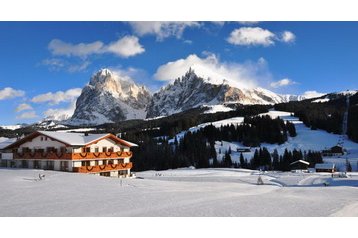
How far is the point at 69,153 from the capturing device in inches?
2048

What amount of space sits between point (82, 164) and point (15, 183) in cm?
1810

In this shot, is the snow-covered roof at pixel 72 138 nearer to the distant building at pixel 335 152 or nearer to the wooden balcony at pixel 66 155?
the wooden balcony at pixel 66 155

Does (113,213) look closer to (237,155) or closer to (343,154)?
(237,155)

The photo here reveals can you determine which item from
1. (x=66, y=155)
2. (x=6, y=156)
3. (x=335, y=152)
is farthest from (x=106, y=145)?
(x=335, y=152)

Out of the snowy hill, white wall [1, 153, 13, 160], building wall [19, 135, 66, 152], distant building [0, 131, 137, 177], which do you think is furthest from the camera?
the snowy hill

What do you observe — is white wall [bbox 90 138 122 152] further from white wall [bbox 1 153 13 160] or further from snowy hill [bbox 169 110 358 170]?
snowy hill [bbox 169 110 358 170]

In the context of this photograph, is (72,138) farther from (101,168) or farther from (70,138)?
(101,168)

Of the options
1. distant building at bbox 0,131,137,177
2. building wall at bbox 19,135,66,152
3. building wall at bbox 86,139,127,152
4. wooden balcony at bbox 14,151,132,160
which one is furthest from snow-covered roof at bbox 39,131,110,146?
wooden balcony at bbox 14,151,132,160

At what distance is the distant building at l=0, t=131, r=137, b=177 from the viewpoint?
173 feet

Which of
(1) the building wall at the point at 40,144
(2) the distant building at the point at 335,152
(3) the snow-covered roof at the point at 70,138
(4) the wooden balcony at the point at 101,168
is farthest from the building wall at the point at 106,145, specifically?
(2) the distant building at the point at 335,152

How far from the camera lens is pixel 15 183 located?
35.7 m

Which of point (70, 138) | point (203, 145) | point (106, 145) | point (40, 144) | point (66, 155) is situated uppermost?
point (203, 145)

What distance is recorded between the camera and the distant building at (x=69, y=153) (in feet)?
173
